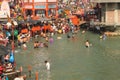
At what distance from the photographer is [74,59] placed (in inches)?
1678

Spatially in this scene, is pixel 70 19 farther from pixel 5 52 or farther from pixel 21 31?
pixel 5 52

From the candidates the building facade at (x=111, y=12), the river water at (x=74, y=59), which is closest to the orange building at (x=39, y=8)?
the building facade at (x=111, y=12)

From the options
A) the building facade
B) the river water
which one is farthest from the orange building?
the river water

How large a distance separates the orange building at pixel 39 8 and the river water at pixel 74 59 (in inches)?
696

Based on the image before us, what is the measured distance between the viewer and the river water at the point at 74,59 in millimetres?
35188

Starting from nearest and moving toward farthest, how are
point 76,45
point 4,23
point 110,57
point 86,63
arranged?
point 86,63 → point 110,57 → point 76,45 → point 4,23

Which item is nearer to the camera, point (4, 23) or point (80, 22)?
point (4, 23)

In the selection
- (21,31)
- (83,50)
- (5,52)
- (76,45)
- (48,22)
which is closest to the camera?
(5,52)

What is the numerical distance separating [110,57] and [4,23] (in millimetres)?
18017

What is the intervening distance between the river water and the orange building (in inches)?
696

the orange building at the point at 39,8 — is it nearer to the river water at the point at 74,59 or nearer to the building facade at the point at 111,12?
the building facade at the point at 111,12

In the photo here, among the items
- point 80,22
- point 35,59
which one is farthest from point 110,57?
point 80,22

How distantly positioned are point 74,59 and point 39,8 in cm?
3326

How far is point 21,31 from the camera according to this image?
59.9 m
